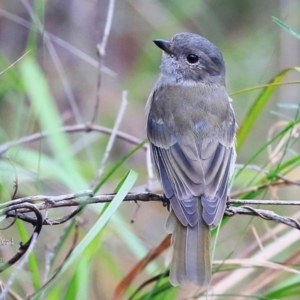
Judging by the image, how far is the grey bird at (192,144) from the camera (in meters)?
3.38

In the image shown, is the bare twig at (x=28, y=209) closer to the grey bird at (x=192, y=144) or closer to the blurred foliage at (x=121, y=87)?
the grey bird at (x=192, y=144)

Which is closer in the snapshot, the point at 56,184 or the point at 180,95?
the point at 180,95

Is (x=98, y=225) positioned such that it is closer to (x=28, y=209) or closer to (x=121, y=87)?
(x=28, y=209)

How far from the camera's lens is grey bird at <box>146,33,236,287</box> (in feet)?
11.1

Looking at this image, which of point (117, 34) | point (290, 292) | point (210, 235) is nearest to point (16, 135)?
point (210, 235)

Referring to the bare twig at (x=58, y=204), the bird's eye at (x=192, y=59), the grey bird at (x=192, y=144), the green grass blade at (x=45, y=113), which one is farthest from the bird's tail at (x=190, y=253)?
the bird's eye at (x=192, y=59)

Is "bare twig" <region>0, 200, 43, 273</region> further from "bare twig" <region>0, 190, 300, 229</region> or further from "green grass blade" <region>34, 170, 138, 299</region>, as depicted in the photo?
"green grass blade" <region>34, 170, 138, 299</region>

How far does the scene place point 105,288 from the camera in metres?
5.43

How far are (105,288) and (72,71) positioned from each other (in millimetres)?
2825

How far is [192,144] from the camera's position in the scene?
161 inches

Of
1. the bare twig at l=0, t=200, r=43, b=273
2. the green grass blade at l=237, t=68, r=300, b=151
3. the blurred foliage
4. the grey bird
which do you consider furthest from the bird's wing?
the bare twig at l=0, t=200, r=43, b=273

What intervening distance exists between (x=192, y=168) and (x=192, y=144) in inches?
10.6

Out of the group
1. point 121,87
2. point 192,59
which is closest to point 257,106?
point 192,59

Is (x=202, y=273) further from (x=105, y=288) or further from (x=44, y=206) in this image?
(x=105, y=288)
